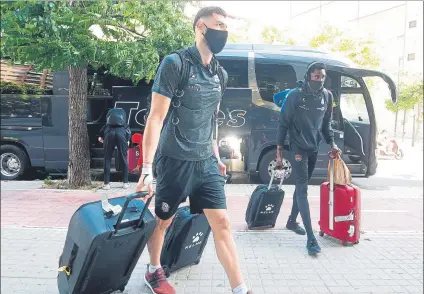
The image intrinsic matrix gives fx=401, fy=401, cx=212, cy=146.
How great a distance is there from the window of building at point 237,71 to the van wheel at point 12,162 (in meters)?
4.99

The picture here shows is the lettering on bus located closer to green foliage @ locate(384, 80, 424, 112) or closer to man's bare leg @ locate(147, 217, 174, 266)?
man's bare leg @ locate(147, 217, 174, 266)

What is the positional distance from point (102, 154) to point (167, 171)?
18.9 ft

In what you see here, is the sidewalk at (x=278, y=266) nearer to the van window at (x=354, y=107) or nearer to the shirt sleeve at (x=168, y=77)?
the shirt sleeve at (x=168, y=77)

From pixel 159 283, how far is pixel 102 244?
0.76 meters

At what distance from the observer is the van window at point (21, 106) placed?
8867 mm

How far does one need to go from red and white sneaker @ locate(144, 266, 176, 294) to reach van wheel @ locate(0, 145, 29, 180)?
7.14 m

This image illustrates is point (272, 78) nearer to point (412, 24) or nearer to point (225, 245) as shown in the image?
point (225, 245)

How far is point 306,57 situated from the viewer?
8.80 m

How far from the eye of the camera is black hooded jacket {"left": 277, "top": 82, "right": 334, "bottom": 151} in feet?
13.8

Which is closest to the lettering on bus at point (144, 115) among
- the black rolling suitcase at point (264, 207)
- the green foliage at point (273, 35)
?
the black rolling suitcase at point (264, 207)

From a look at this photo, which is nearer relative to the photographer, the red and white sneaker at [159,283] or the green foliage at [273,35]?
the red and white sneaker at [159,283]

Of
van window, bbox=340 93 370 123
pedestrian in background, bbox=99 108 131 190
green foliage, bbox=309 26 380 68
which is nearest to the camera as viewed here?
pedestrian in background, bbox=99 108 131 190

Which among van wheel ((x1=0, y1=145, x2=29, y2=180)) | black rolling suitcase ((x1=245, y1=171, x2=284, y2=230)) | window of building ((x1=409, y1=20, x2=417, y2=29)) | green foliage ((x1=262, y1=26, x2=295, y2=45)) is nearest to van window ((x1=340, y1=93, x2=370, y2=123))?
black rolling suitcase ((x1=245, y1=171, x2=284, y2=230))

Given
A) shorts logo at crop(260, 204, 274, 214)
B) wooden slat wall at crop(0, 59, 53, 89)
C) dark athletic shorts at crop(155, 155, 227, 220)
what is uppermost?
wooden slat wall at crop(0, 59, 53, 89)
